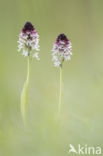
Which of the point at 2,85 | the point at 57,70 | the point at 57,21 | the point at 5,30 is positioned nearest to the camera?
the point at 2,85

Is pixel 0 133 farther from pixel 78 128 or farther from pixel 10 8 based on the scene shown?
pixel 10 8

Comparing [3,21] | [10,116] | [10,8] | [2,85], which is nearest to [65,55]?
[2,85]

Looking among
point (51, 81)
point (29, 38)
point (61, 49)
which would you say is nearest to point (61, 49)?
point (61, 49)

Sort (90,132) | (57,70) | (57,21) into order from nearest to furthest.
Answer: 1. (90,132)
2. (57,70)
3. (57,21)

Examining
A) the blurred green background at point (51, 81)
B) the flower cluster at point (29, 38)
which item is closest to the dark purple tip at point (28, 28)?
the flower cluster at point (29, 38)

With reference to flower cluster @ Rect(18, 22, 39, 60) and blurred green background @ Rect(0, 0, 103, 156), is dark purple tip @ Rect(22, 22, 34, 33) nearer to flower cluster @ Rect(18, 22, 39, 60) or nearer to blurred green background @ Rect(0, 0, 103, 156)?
flower cluster @ Rect(18, 22, 39, 60)

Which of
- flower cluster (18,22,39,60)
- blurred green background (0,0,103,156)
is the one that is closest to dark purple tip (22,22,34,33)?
flower cluster (18,22,39,60)
